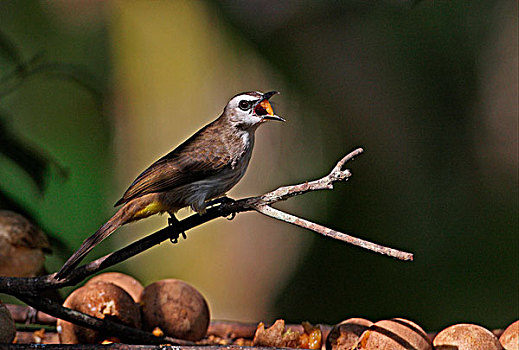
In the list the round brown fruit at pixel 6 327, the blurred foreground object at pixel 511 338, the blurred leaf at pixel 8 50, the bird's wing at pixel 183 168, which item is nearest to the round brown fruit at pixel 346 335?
the blurred foreground object at pixel 511 338

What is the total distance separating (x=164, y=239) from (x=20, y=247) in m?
0.98

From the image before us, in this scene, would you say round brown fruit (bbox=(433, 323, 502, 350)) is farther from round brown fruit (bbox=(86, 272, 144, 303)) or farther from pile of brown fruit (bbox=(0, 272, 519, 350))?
round brown fruit (bbox=(86, 272, 144, 303))

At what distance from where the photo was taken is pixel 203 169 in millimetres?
1452

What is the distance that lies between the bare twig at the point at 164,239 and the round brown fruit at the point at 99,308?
5 centimetres

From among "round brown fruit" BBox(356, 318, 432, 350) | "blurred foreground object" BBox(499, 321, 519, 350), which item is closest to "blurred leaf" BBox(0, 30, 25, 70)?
"round brown fruit" BBox(356, 318, 432, 350)

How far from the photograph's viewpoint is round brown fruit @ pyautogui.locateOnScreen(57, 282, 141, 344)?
1497 millimetres

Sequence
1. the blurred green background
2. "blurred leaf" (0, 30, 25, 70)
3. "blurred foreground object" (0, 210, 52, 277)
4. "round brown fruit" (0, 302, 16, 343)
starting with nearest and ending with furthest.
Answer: "round brown fruit" (0, 302, 16, 343) < "blurred foreground object" (0, 210, 52, 277) < "blurred leaf" (0, 30, 25, 70) < the blurred green background

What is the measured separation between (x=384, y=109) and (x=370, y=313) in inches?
40.5

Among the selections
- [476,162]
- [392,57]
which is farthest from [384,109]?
[476,162]

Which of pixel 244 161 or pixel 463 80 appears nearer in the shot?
pixel 244 161

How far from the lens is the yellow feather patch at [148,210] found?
140 cm

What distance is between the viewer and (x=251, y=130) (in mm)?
1515

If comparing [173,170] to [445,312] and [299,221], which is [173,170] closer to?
[299,221]

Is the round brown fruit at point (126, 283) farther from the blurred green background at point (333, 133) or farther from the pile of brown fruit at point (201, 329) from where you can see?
the blurred green background at point (333, 133)
